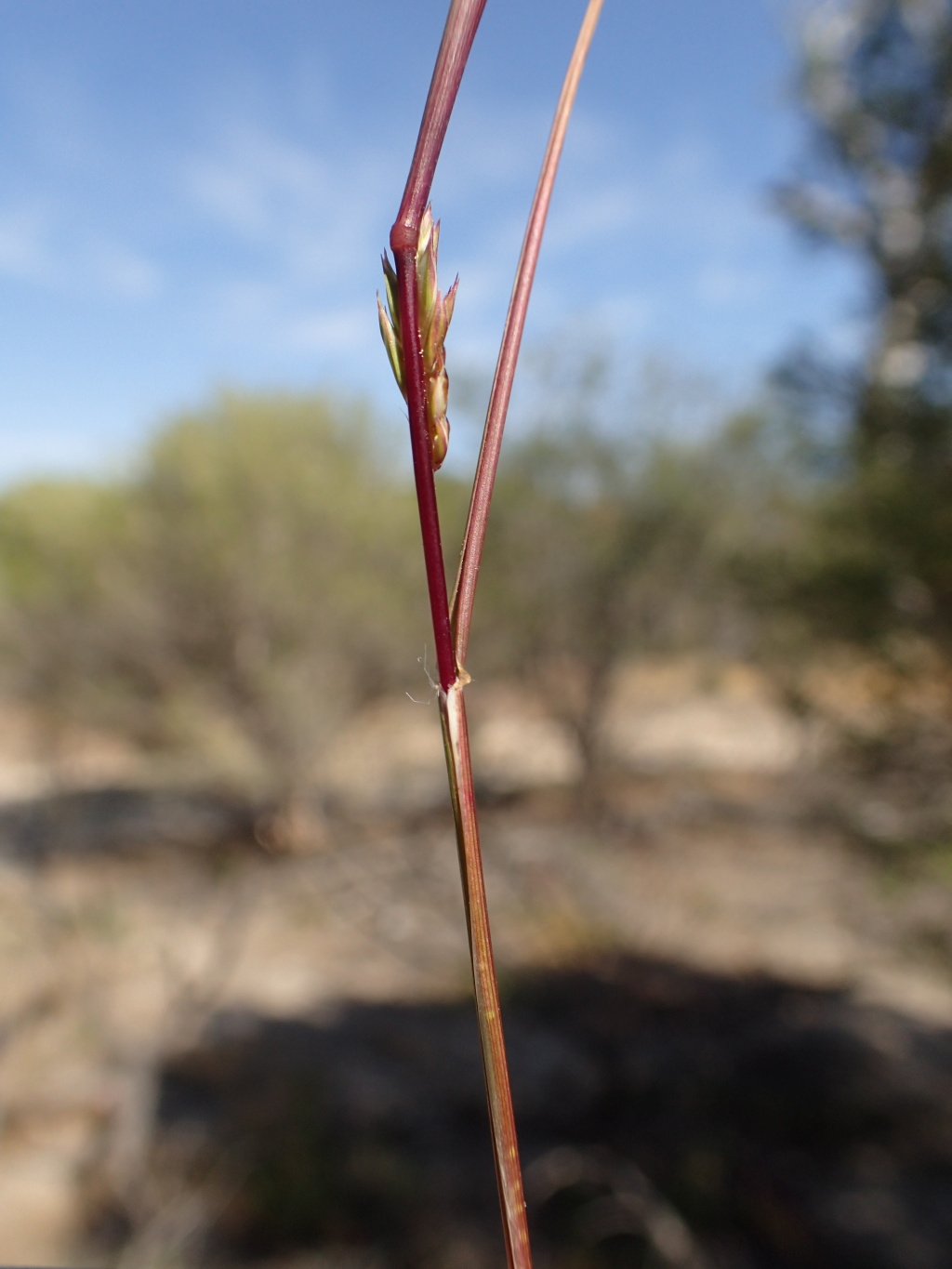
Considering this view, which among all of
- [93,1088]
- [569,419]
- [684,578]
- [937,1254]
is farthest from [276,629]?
[937,1254]

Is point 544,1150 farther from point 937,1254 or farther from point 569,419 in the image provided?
point 569,419

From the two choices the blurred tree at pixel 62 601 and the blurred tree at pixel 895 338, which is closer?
the blurred tree at pixel 895 338

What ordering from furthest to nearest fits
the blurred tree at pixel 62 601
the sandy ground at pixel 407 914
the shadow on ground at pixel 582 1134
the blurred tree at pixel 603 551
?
1. the blurred tree at pixel 603 551
2. the blurred tree at pixel 62 601
3. the sandy ground at pixel 407 914
4. the shadow on ground at pixel 582 1134

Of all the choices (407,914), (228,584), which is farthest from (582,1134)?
(228,584)

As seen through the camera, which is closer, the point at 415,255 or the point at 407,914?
the point at 415,255

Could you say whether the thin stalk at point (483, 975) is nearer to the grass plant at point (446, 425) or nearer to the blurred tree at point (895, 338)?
the grass plant at point (446, 425)

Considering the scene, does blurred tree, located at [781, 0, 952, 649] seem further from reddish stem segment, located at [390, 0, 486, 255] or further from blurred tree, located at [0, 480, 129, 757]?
blurred tree, located at [0, 480, 129, 757]

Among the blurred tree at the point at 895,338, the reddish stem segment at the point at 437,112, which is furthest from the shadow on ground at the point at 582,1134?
the reddish stem segment at the point at 437,112

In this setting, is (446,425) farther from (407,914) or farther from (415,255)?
(407,914)
